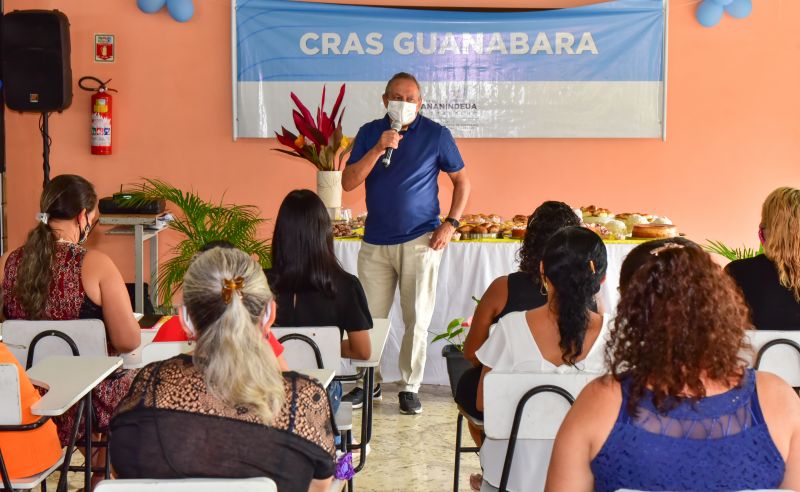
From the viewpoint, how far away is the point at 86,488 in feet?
9.97

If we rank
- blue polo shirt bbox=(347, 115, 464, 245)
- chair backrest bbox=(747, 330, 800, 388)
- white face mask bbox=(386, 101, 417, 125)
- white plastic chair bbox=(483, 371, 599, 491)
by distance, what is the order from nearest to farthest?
white plastic chair bbox=(483, 371, 599, 491)
chair backrest bbox=(747, 330, 800, 388)
white face mask bbox=(386, 101, 417, 125)
blue polo shirt bbox=(347, 115, 464, 245)

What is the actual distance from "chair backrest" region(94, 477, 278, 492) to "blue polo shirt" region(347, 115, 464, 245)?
2917 mm

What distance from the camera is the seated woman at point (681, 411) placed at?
1.67 metres

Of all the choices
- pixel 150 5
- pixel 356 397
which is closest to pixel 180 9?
pixel 150 5

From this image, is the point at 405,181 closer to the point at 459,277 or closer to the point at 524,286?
the point at 459,277

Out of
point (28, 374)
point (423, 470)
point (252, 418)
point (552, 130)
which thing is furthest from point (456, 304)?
point (252, 418)

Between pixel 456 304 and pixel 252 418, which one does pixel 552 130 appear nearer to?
pixel 456 304

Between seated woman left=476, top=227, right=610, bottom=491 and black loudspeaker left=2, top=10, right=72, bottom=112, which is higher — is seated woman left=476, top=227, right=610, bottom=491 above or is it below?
below

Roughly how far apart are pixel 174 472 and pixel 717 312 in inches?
39.7

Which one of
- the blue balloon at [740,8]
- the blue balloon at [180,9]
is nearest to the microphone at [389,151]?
the blue balloon at [180,9]

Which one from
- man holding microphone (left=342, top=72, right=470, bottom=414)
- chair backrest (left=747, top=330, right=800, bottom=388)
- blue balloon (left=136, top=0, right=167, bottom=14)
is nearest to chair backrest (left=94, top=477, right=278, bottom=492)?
chair backrest (left=747, top=330, right=800, bottom=388)

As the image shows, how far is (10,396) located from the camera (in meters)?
2.37

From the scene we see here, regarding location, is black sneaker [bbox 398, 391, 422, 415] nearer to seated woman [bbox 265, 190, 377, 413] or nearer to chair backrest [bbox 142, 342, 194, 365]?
seated woman [bbox 265, 190, 377, 413]

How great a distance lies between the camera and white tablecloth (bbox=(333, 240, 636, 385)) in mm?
4887
